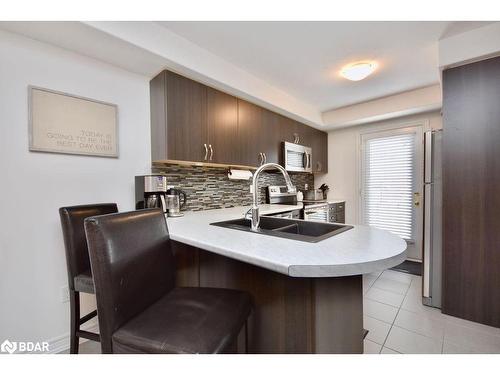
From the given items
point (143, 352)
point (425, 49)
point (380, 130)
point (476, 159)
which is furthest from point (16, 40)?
point (380, 130)

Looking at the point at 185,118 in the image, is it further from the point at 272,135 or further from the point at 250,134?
the point at 272,135

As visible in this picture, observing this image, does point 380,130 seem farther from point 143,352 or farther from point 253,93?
point 143,352

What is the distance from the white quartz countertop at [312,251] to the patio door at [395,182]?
2.68 metres

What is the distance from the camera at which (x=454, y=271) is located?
1922 mm

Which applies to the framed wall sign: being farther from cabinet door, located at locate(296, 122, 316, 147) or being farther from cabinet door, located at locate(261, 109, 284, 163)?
cabinet door, located at locate(296, 122, 316, 147)

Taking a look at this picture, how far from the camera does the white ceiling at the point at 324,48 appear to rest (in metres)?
1.71

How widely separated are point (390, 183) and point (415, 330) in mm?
2263

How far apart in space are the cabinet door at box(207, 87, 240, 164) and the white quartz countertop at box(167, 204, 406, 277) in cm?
121

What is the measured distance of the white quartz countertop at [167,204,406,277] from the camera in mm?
738

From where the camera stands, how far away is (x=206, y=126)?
2180 mm

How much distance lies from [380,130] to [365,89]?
3.20 ft

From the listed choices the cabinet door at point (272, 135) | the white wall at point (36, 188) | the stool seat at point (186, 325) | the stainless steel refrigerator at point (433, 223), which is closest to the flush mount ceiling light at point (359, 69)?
the stainless steel refrigerator at point (433, 223)

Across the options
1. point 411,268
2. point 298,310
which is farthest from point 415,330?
point 411,268

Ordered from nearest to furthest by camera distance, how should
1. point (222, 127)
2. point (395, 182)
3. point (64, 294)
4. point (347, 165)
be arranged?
point (64, 294)
point (222, 127)
point (395, 182)
point (347, 165)
